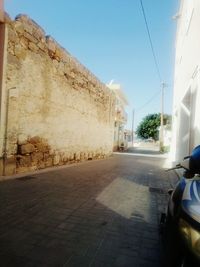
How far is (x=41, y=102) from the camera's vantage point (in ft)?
27.6

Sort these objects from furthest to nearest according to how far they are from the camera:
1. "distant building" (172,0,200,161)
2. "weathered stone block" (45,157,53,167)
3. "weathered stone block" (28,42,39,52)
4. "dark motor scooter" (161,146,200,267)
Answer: "weathered stone block" (45,157,53,167)
"weathered stone block" (28,42,39,52)
"distant building" (172,0,200,161)
"dark motor scooter" (161,146,200,267)

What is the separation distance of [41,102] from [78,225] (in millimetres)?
5451

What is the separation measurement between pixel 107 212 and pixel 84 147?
331 inches

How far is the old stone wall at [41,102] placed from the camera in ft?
23.0

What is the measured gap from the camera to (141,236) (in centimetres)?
340

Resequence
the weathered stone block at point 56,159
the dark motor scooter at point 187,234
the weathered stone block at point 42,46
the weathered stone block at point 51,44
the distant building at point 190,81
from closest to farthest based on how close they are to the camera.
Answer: the dark motor scooter at point 187,234 → the distant building at point 190,81 → the weathered stone block at point 42,46 → the weathered stone block at point 51,44 → the weathered stone block at point 56,159

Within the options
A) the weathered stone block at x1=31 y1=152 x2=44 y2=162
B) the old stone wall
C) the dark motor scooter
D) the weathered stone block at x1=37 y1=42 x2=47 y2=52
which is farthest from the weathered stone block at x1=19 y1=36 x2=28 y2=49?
the dark motor scooter

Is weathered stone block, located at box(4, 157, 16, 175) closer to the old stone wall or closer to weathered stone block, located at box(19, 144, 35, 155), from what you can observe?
the old stone wall

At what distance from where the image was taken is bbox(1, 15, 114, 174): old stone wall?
7004 millimetres

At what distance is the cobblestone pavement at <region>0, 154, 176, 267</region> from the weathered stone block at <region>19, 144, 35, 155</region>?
4.14 ft

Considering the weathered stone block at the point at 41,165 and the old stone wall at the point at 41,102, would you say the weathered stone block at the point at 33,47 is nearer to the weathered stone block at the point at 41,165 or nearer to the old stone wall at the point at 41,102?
the old stone wall at the point at 41,102

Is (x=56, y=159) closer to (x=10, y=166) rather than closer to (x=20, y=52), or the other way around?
(x=10, y=166)

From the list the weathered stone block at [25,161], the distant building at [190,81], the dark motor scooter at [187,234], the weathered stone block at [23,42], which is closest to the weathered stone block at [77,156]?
the weathered stone block at [25,161]

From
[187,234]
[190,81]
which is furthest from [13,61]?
[187,234]
